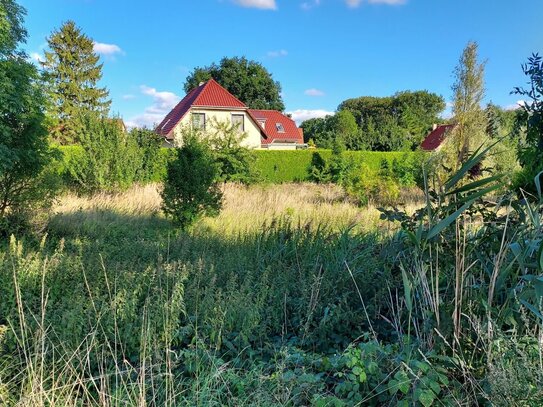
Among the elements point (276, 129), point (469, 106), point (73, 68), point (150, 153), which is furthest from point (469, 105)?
point (73, 68)

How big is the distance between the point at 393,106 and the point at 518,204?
217 ft

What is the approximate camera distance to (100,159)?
11469 mm

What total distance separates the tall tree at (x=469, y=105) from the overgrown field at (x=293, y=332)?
835cm

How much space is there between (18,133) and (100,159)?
201 inches

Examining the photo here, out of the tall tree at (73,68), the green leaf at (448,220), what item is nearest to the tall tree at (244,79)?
the tall tree at (73,68)

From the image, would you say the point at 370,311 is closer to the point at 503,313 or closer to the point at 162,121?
Answer: the point at 503,313

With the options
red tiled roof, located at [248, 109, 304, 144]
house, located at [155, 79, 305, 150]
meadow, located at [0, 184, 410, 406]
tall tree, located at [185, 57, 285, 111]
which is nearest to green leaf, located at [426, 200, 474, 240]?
meadow, located at [0, 184, 410, 406]

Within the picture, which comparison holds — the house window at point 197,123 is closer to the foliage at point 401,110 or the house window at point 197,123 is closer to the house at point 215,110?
the house at point 215,110

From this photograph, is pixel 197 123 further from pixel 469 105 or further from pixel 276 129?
pixel 276 129

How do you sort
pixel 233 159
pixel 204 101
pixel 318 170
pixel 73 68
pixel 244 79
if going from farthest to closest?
pixel 244 79 < pixel 73 68 < pixel 204 101 < pixel 318 170 < pixel 233 159

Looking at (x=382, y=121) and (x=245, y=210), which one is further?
(x=382, y=121)

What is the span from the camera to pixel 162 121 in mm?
32969

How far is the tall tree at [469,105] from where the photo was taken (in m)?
11.4

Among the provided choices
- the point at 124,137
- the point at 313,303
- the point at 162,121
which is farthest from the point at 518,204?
the point at 162,121
